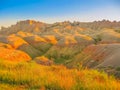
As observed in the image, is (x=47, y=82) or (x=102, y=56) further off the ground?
(x=47, y=82)

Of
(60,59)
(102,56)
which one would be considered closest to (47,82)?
(102,56)

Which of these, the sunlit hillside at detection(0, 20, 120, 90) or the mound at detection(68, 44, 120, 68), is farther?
the mound at detection(68, 44, 120, 68)

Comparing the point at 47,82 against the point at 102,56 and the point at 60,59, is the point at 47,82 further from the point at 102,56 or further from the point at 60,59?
the point at 60,59

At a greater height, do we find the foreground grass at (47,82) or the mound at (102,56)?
the foreground grass at (47,82)

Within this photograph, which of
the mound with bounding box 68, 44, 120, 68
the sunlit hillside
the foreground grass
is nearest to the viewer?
the foreground grass

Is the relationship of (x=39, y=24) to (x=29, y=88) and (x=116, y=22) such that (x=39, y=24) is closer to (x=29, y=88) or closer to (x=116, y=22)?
(x=116, y=22)

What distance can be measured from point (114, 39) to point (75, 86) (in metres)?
59.1

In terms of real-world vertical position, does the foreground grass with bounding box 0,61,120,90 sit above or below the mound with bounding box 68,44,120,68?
above

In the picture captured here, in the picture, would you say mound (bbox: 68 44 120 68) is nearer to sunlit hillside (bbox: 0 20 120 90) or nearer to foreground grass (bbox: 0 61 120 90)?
sunlit hillside (bbox: 0 20 120 90)

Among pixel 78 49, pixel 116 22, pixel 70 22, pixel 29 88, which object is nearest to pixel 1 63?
pixel 29 88

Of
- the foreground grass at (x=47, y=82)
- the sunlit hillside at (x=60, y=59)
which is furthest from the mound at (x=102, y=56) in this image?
the foreground grass at (x=47, y=82)

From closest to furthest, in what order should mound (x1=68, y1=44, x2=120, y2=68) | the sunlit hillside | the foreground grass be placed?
the foreground grass, the sunlit hillside, mound (x1=68, y1=44, x2=120, y2=68)

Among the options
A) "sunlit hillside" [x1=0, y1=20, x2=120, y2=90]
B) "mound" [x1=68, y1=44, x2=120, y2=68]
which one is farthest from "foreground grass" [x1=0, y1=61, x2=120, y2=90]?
"mound" [x1=68, y1=44, x2=120, y2=68]

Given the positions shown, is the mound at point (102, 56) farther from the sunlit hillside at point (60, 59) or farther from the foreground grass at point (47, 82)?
the foreground grass at point (47, 82)
